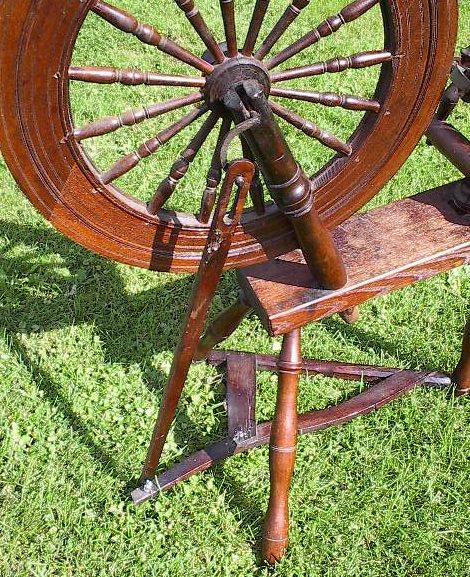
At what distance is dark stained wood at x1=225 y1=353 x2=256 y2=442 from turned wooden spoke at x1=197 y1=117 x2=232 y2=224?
2.95 ft

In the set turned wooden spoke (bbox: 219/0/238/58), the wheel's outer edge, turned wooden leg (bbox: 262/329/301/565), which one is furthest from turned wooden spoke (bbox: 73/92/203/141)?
turned wooden leg (bbox: 262/329/301/565)

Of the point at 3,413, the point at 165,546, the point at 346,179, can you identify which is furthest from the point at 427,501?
the point at 3,413

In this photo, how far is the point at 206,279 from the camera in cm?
179

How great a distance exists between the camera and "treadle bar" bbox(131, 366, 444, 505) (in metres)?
2.39

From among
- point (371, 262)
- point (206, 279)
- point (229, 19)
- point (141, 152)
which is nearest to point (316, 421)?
point (371, 262)

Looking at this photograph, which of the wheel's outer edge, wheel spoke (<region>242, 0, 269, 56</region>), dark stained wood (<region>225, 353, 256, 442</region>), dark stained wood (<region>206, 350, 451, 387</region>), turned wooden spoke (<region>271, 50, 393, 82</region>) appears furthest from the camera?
dark stained wood (<region>206, 350, 451, 387</region>)

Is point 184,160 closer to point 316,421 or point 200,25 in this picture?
point 200,25

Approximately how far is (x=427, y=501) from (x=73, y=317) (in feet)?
4.74

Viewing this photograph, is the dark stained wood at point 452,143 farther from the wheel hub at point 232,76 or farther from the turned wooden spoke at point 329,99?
the wheel hub at point 232,76

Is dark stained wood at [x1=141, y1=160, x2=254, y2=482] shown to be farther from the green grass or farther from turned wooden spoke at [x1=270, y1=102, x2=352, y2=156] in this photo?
the green grass

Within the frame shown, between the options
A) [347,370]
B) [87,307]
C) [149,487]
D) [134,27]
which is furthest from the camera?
[87,307]

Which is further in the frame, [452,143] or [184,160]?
[452,143]

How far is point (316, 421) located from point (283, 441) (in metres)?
0.48

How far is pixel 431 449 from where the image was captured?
258 cm
